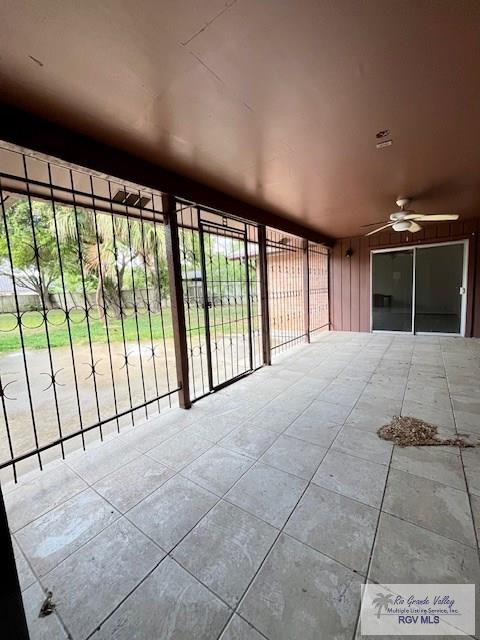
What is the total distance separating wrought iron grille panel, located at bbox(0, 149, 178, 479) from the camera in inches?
76.9

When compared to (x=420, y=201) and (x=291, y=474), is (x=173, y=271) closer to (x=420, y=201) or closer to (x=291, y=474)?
(x=291, y=474)

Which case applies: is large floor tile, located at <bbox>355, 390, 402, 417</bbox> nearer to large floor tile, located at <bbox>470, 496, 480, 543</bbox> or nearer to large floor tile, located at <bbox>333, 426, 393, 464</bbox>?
large floor tile, located at <bbox>333, 426, 393, 464</bbox>

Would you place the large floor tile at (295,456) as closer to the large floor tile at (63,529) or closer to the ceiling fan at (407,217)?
the large floor tile at (63,529)

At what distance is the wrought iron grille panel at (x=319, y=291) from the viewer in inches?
260

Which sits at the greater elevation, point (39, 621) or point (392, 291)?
point (392, 291)

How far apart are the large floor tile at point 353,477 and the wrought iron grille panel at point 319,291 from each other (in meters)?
4.75

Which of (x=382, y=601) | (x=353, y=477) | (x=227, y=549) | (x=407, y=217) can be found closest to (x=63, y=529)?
(x=227, y=549)

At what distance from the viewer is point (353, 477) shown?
5.70ft

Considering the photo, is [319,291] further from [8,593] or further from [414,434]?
[8,593]

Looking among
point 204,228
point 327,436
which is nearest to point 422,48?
point 204,228

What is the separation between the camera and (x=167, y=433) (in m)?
2.38

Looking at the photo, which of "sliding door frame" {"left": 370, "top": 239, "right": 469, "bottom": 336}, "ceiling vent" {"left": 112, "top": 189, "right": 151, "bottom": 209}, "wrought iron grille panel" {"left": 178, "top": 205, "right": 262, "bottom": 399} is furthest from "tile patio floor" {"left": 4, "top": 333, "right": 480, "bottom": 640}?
"sliding door frame" {"left": 370, "top": 239, "right": 469, "bottom": 336}

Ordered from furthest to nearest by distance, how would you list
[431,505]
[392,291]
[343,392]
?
[392,291]
[343,392]
[431,505]

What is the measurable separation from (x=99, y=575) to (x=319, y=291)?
6453 millimetres
